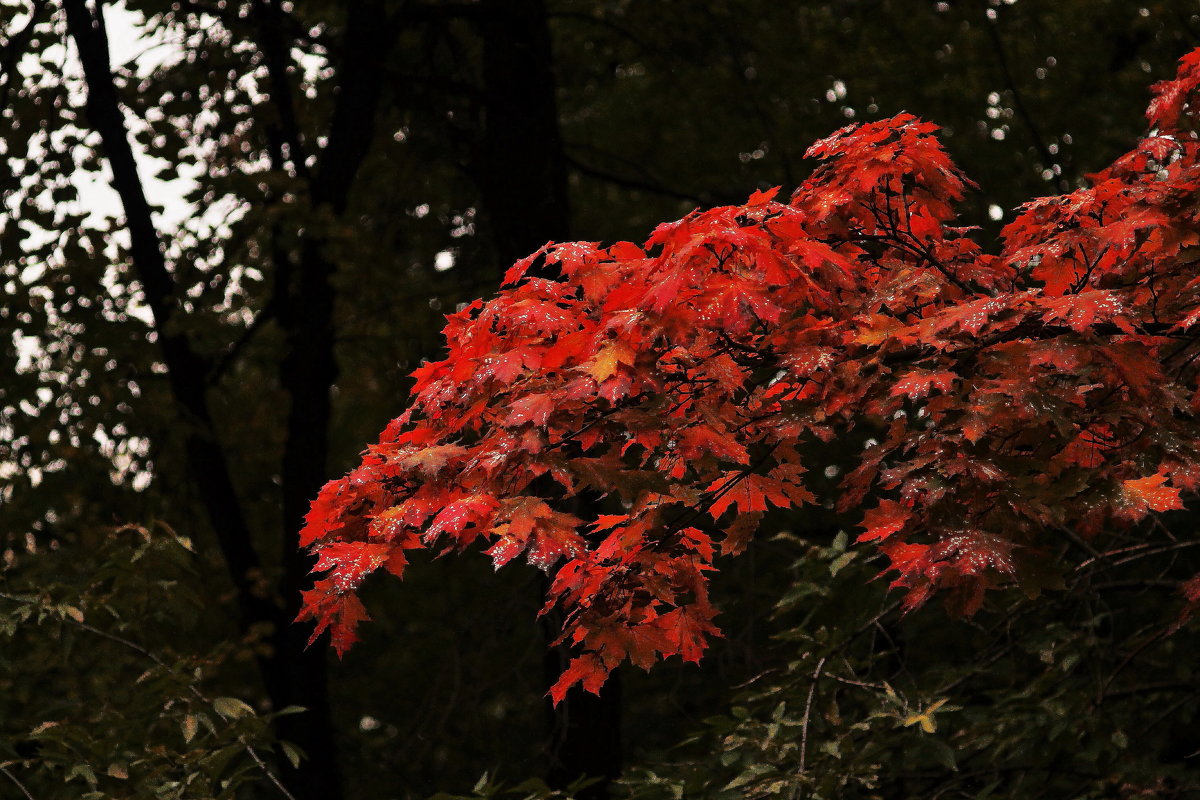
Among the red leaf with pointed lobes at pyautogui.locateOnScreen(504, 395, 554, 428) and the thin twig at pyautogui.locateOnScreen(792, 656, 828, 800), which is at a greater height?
the red leaf with pointed lobes at pyautogui.locateOnScreen(504, 395, 554, 428)

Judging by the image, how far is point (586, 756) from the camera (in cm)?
623

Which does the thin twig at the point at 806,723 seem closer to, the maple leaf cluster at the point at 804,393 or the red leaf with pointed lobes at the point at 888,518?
the maple leaf cluster at the point at 804,393

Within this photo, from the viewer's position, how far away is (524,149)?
663 cm

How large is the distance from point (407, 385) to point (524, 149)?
280cm

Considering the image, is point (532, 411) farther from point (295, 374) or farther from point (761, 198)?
point (295, 374)

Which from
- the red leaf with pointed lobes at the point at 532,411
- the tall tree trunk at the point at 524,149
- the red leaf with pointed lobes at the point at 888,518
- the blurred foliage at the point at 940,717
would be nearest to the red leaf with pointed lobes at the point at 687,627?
the red leaf with pointed lobes at the point at 888,518

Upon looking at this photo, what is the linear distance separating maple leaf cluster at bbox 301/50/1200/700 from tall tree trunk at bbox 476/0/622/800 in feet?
9.57

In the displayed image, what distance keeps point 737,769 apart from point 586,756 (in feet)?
3.84

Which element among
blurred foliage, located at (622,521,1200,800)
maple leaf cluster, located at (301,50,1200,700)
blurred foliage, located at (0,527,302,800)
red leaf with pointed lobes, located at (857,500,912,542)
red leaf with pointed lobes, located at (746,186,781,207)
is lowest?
blurred foliage, located at (622,521,1200,800)

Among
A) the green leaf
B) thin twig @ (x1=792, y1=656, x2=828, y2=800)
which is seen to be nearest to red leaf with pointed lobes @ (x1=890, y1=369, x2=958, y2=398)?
thin twig @ (x1=792, y1=656, x2=828, y2=800)

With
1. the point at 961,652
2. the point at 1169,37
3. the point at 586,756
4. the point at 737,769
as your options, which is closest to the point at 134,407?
the point at 586,756

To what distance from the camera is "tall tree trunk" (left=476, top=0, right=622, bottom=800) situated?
6480mm

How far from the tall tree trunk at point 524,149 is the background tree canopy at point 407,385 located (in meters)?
0.02

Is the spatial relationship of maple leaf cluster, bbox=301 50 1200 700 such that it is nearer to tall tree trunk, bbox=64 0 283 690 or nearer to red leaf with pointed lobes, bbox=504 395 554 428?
red leaf with pointed lobes, bbox=504 395 554 428
